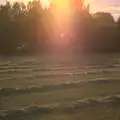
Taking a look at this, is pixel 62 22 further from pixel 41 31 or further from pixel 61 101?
pixel 61 101

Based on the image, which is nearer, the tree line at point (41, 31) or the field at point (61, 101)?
the field at point (61, 101)

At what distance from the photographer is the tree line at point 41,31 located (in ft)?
169

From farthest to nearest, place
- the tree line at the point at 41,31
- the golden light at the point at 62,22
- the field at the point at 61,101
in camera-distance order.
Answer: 1. the golden light at the point at 62,22
2. the tree line at the point at 41,31
3. the field at the point at 61,101

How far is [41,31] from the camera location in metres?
52.8

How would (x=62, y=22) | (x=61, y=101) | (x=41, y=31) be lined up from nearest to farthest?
(x=61, y=101) → (x=41, y=31) → (x=62, y=22)

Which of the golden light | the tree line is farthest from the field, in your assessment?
the golden light

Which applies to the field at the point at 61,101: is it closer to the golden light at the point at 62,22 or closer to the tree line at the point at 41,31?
the tree line at the point at 41,31

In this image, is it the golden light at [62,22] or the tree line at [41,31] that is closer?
the tree line at [41,31]

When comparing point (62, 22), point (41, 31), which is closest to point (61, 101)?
point (41, 31)

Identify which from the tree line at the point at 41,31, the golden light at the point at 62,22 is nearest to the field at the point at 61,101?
the tree line at the point at 41,31

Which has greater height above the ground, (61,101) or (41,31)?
(61,101)

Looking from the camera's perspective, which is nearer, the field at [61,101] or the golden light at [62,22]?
the field at [61,101]

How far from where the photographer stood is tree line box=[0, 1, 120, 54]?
169 ft

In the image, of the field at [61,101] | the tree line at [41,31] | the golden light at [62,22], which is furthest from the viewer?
the golden light at [62,22]
